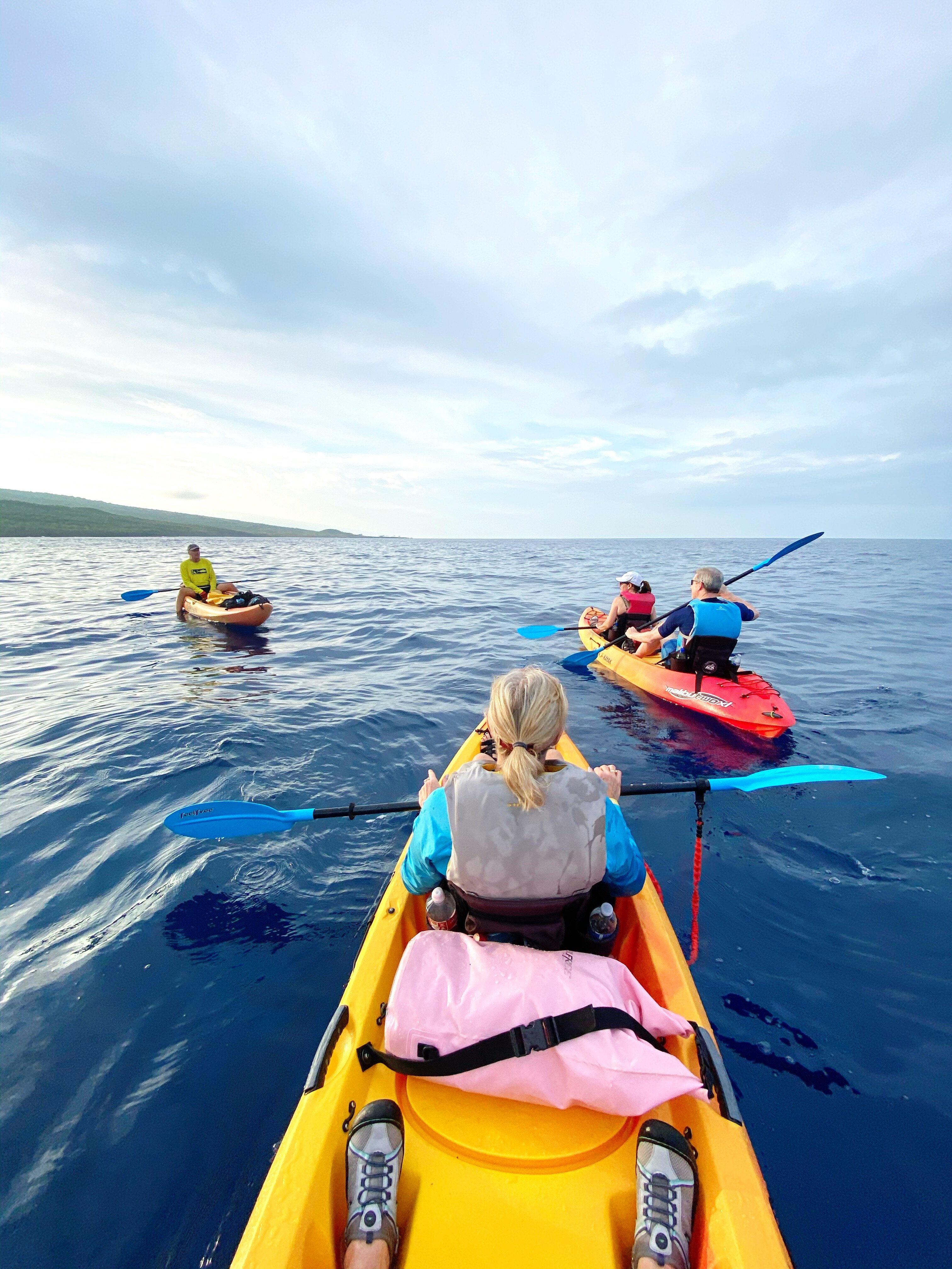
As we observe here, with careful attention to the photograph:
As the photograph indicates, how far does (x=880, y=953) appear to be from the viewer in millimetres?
3699

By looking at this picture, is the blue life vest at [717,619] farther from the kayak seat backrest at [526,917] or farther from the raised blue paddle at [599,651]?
the kayak seat backrest at [526,917]

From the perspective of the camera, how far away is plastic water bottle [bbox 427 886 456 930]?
2477mm

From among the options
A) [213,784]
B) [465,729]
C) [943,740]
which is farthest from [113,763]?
[943,740]

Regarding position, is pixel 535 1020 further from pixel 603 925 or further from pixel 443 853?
pixel 443 853

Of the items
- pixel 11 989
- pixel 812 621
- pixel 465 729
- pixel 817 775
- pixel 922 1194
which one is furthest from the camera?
pixel 812 621

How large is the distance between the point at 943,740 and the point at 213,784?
360 inches

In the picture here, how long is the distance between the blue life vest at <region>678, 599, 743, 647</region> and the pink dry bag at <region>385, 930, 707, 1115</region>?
6.17 m

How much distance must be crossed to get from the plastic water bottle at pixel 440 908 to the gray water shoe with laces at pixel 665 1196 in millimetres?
1037

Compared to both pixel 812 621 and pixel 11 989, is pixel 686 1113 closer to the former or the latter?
pixel 11 989

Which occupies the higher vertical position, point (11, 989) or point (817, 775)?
point (817, 775)

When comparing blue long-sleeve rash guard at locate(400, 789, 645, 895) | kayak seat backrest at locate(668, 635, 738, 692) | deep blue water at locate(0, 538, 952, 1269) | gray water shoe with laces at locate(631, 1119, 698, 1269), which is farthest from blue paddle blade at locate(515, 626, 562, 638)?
gray water shoe with laces at locate(631, 1119, 698, 1269)

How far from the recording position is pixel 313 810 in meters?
4.01

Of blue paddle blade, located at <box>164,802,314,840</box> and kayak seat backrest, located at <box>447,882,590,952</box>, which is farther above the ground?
kayak seat backrest, located at <box>447,882,590,952</box>

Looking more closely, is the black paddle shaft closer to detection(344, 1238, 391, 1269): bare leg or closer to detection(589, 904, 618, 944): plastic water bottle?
detection(589, 904, 618, 944): plastic water bottle
